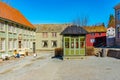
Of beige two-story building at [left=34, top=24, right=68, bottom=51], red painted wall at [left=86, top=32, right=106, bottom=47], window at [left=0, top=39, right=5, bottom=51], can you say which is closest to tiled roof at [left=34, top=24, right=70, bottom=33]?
beige two-story building at [left=34, top=24, right=68, bottom=51]

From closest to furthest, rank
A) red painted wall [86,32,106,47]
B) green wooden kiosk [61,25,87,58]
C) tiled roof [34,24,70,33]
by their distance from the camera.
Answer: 1. green wooden kiosk [61,25,87,58]
2. red painted wall [86,32,106,47]
3. tiled roof [34,24,70,33]

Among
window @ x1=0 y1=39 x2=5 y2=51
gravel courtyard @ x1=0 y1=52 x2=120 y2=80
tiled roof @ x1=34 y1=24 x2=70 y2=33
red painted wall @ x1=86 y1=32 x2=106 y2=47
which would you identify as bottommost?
gravel courtyard @ x1=0 y1=52 x2=120 y2=80

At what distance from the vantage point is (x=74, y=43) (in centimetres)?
3028

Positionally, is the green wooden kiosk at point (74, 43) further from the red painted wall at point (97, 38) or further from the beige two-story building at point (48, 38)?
the red painted wall at point (97, 38)

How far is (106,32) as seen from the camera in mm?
66875

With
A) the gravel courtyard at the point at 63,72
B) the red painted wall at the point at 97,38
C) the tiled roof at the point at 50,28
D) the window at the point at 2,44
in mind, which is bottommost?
the gravel courtyard at the point at 63,72

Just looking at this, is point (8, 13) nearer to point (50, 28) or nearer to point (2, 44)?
point (2, 44)

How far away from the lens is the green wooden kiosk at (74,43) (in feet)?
98.6

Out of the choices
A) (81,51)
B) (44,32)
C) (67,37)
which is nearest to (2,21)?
(67,37)

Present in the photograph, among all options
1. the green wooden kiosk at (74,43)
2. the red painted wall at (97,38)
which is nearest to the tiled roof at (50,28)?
the red painted wall at (97,38)

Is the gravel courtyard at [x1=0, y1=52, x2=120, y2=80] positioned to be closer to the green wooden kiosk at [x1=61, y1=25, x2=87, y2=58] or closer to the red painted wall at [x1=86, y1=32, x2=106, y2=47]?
the green wooden kiosk at [x1=61, y1=25, x2=87, y2=58]

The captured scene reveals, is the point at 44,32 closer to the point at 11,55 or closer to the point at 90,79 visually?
the point at 11,55

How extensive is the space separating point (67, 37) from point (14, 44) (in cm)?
1039

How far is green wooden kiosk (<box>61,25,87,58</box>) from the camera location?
98.6ft
